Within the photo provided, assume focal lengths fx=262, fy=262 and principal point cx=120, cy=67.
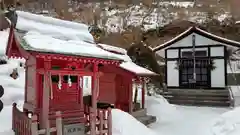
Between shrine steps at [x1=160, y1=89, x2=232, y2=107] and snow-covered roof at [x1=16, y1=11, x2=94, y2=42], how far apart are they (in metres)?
11.2

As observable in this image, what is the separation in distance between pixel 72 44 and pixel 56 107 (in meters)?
1.86

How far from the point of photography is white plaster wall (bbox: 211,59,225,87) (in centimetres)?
1858

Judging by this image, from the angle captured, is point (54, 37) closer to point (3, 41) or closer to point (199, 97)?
point (199, 97)

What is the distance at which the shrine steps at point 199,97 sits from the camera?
1709 cm

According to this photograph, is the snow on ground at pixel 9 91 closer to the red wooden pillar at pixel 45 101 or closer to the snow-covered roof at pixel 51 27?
the red wooden pillar at pixel 45 101

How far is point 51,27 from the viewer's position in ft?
25.8

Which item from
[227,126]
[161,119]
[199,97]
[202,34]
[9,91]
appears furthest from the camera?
[202,34]

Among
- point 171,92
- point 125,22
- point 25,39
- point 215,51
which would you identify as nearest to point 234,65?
point 215,51

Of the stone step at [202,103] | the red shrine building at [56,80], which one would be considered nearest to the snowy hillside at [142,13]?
the stone step at [202,103]

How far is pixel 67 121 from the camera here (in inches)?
293

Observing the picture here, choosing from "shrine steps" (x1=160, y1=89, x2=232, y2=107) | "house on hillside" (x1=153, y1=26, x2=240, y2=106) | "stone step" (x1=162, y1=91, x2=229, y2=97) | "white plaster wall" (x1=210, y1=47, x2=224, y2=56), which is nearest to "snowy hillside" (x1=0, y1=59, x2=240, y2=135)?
"shrine steps" (x1=160, y1=89, x2=232, y2=107)

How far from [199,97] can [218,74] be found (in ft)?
7.61

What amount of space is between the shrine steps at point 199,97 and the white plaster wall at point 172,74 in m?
0.83

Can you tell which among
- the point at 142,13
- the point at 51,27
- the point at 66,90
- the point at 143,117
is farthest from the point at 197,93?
the point at 142,13
